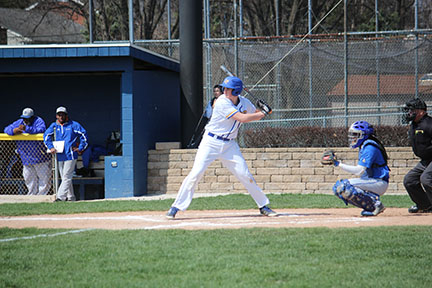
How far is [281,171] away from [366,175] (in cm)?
451

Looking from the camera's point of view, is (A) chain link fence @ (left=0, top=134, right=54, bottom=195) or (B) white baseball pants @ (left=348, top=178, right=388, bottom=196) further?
(A) chain link fence @ (left=0, top=134, right=54, bottom=195)

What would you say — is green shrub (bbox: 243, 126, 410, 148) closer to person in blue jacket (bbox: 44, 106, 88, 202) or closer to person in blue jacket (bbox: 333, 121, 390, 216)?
person in blue jacket (bbox: 44, 106, 88, 202)

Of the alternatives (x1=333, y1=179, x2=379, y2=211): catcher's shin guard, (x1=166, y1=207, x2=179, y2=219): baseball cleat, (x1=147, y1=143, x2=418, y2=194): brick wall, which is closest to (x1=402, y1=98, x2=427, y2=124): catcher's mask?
(x1=333, y1=179, x2=379, y2=211): catcher's shin guard

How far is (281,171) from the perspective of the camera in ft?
42.6

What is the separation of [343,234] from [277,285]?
2.14 m

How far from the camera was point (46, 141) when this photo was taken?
39.5 feet

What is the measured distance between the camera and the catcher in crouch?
8211 millimetres

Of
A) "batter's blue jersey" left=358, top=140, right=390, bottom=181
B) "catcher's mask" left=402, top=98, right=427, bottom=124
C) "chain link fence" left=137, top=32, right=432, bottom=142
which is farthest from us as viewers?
"chain link fence" left=137, top=32, right=432, bottom=142

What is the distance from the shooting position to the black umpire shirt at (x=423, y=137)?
339 inches

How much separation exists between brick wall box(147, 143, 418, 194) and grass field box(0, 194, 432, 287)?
549 cm

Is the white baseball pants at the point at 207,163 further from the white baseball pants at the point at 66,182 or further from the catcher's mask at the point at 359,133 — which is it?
the white baseball pants at the point at 66,182

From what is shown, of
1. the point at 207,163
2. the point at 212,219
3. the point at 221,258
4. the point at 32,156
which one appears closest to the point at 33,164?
the point at 32,156

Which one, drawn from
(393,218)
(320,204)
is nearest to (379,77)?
(320,204)

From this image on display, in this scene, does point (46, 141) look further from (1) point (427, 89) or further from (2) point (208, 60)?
(1) point (427, 89)
